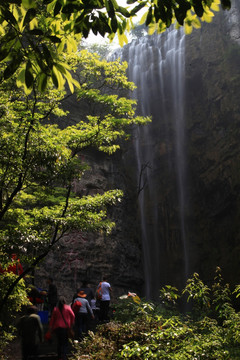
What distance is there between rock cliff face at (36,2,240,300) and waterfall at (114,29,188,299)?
70 millimetres

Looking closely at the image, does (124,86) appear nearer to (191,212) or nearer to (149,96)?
(191,212)

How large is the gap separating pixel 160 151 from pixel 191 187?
334 centimetres

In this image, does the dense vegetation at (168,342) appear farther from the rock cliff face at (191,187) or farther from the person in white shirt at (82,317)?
the rock cliff face at (191,187)

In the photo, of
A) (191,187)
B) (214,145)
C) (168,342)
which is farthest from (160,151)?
(168,342)

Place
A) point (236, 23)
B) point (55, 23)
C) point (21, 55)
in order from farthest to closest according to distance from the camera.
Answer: point (236, 23) → point (55, 23) → point (21, 55)

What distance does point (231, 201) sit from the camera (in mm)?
18844

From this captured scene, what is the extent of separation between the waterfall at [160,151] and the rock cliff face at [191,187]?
2.8 inches

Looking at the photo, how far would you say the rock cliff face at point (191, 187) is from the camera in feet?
51.7

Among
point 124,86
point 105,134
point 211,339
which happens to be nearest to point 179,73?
point 124,86

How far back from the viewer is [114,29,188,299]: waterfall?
66.5ft

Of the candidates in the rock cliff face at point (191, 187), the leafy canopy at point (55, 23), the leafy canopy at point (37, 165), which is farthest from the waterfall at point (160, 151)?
the leafy canopy at point (55, 23)

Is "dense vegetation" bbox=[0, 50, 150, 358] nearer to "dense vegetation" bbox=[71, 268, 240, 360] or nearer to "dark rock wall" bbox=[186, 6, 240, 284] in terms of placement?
"dense vegetation" bbox=[71, 268, 240, 360]

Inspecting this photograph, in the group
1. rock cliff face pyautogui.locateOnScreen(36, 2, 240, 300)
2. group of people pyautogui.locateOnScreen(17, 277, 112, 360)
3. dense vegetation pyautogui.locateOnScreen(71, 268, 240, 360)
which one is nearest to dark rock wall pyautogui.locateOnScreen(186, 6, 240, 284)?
rock cliff face pyautogui.locateOnScreen(36, 2, 240, 300)

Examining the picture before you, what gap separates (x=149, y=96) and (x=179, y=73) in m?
2.56
